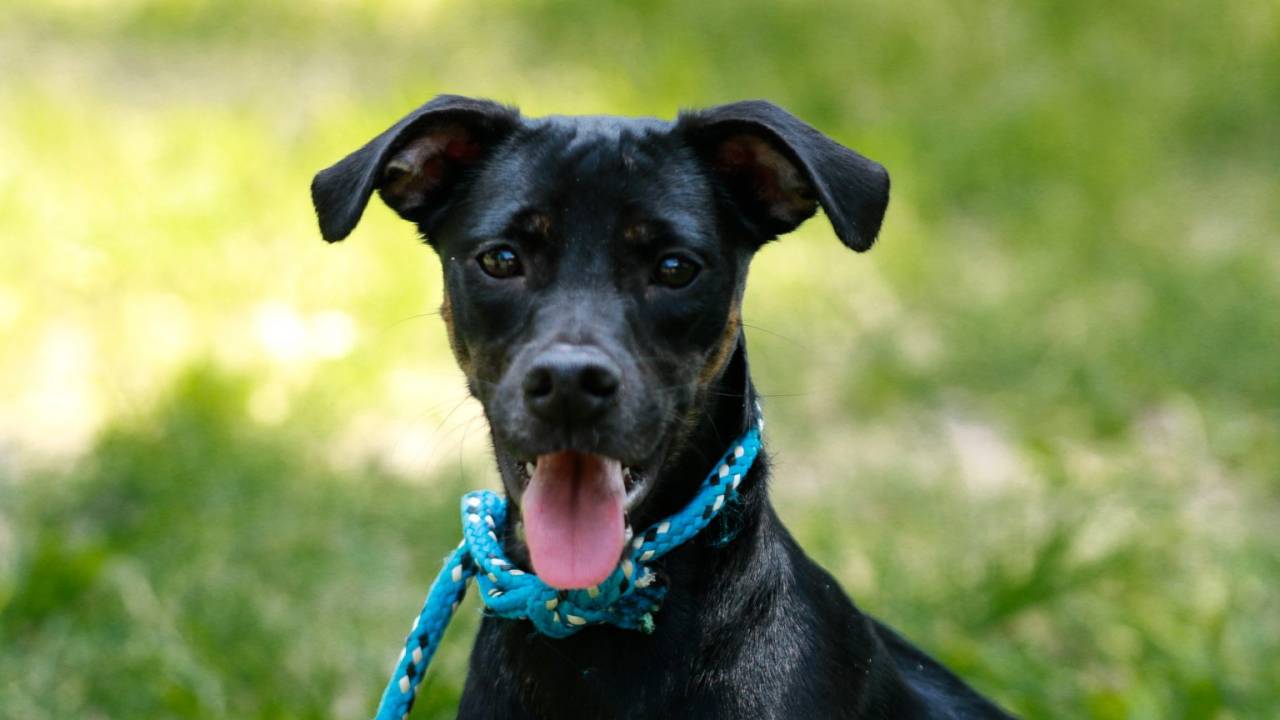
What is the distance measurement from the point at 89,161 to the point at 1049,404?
4.52m

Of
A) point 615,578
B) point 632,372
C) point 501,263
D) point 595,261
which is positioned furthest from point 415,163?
point 615,578

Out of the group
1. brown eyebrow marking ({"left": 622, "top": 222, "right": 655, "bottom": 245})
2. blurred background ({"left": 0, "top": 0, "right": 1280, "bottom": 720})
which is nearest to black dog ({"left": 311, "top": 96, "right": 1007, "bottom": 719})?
brown eyebrow marking ({"left": 622, "top": 222, "right": 655, "bottom": 245})

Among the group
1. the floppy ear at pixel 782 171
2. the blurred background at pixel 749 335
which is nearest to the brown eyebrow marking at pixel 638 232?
the floppy ear at pixel 782 171

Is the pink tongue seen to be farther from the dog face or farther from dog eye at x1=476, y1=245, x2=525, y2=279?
dog eye at x1=476, y1=245, x2=525, y2=279

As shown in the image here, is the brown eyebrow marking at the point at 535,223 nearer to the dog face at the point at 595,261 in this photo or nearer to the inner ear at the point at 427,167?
the dog face at the point at 595,261

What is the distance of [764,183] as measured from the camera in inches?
133

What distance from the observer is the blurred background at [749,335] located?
473 cm

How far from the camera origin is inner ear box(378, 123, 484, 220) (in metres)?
3.37

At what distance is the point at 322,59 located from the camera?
9.53m

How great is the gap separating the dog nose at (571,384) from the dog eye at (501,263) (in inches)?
12.2

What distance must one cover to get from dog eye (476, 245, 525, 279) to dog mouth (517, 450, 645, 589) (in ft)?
1.24

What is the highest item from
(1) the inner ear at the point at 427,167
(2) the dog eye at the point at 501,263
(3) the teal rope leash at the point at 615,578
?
(1) the inner ear at the point at 427,167

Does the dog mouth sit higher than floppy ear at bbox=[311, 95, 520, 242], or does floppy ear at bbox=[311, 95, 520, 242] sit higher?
floppy ear at bbox=[311, 95, 520, 242]

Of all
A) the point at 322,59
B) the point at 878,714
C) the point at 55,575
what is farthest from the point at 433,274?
the point at 878,714
